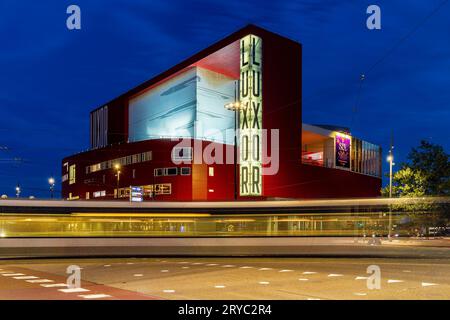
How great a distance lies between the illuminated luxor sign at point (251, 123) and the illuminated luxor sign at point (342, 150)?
79.4ft

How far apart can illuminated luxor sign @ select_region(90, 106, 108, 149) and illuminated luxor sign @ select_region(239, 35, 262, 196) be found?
3781cm

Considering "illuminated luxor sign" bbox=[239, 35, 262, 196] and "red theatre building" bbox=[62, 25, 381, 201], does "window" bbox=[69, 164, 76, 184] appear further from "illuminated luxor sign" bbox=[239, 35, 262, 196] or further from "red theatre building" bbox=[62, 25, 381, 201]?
"illuminated luxor sign" bbox=[239, 35, 262, 196]

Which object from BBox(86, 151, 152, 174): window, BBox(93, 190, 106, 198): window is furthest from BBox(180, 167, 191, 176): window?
BBox(93, 190, 106, 198): window

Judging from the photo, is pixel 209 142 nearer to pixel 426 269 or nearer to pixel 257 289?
pixel 426 269

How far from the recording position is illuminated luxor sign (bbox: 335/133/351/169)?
7988 centimetres

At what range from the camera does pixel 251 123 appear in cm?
5897

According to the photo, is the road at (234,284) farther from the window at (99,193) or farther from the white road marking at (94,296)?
the window at (99,193)

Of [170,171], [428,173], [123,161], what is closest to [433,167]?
[428,173]

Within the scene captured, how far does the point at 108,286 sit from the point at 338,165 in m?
67.9

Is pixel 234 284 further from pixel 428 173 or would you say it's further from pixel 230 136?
pixel 230 136

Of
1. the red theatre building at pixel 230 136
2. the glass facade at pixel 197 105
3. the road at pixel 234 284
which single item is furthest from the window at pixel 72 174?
the road at pixel 234 284

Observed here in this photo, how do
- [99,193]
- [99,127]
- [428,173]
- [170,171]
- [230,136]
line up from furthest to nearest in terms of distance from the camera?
1. [99,127]
2. [99,193]
3. [230,136]
4. [170,171]
5. [428,173]

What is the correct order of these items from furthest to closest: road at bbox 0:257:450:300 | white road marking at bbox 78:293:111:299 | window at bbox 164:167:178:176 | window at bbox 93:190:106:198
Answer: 1. window at bbox 93:190:106:198
2. window at bbox 164:167:178:176
3. road at bbox 0:257:450:300
4. white road marking at bbox 78:293:111:299

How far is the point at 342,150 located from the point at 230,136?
76.1 feet
